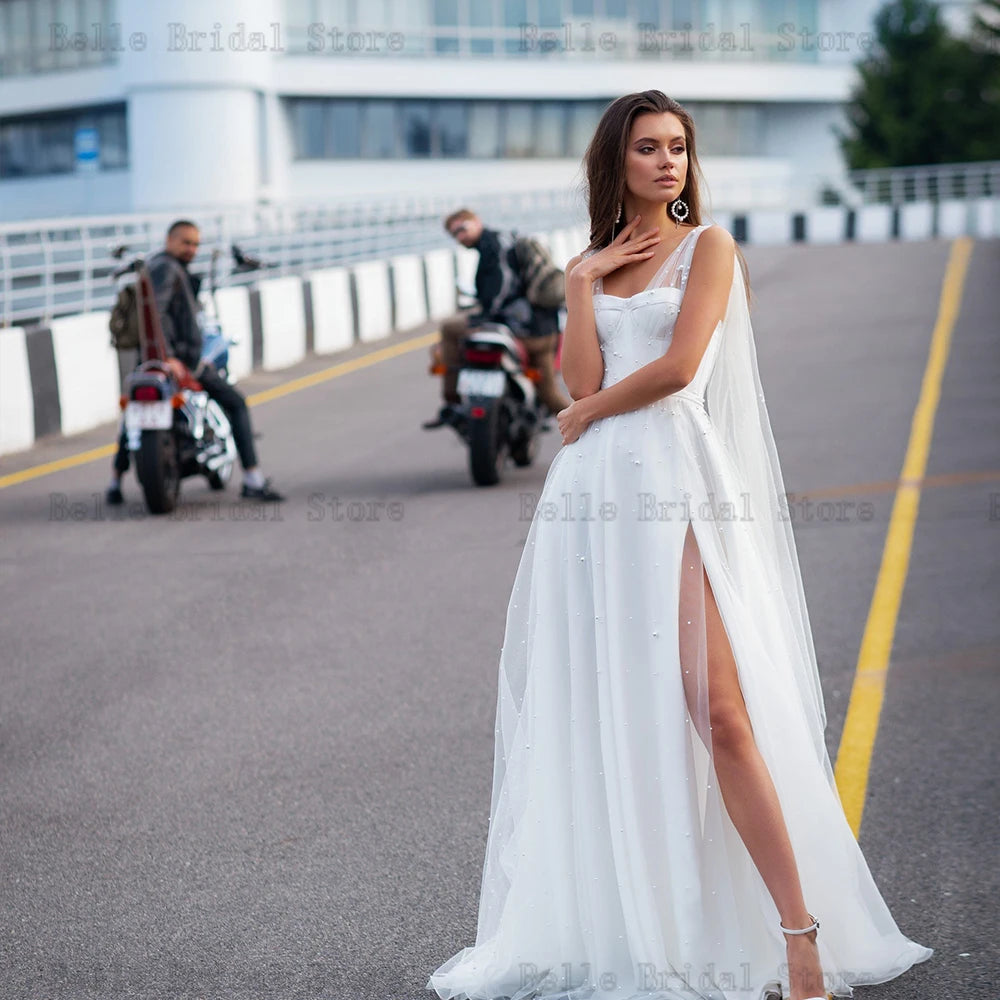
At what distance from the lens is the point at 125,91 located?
52.0 m

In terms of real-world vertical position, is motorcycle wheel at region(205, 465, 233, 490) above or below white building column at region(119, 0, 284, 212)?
below

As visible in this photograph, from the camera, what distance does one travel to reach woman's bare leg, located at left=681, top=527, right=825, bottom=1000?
12.1 ft

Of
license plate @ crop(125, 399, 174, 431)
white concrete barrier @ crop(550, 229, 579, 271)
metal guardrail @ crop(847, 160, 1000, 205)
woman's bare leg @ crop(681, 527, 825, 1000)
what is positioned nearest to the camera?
woman's bare leg @ crop(681, 527, 825, 1000)

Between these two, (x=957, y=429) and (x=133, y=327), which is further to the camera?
(x=957, y=429)

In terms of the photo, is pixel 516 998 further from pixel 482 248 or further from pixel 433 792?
pixel 482 248

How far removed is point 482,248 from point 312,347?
10074 mm

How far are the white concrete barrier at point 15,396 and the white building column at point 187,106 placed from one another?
36.9 metres

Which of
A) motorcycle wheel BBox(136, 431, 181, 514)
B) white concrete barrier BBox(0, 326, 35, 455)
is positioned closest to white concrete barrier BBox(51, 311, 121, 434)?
white concrete barrier BBox(0, 326, 35, 455)

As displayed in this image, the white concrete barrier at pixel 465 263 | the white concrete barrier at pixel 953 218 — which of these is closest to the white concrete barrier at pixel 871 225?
the white concrete barrier at pixel 953 218

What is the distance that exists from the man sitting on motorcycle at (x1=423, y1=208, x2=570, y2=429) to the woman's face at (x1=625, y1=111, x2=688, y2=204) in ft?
24.9

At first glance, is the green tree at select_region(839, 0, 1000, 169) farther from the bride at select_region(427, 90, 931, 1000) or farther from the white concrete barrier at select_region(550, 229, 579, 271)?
the bride at select_region(427, 90, 931, 1000)

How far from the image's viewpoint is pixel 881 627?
757 cm

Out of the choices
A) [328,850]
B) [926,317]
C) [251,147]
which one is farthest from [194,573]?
[251,147]

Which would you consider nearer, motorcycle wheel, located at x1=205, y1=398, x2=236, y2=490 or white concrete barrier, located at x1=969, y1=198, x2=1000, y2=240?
motorcycle wheel, located at x1=205, y1=398, x2=236, y2=490
